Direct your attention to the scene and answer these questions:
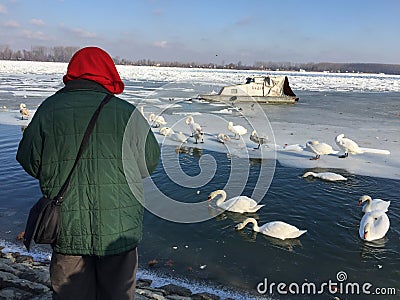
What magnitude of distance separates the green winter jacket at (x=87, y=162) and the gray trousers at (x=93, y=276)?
0.07 meters

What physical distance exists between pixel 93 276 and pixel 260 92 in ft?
74.3

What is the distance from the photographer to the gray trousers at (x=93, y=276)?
181 centimetres

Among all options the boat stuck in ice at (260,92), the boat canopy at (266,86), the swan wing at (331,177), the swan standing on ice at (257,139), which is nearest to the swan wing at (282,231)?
the swan wing at (331,177)

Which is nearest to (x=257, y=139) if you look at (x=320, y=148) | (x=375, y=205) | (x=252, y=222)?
(x=320, y=148)

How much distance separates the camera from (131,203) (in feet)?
5.96

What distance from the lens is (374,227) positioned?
4.76 meters

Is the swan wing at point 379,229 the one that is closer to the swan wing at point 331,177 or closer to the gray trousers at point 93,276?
the swan wing at point 331,177

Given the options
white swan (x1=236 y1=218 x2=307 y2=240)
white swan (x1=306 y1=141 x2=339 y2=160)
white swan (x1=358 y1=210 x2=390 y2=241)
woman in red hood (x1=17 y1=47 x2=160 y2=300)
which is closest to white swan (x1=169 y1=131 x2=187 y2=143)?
white swan (x1=306 y1=141 x2=339 y2=160)

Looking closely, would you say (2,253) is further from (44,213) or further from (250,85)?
(250,85)

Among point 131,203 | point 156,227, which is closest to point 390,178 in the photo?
point 156,227

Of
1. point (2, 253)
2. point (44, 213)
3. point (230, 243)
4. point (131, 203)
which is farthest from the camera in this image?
point (230, 243)

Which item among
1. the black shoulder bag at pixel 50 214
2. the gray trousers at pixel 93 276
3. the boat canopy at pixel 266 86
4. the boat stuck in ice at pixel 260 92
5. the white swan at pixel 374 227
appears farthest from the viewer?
the boat canopy at pixel 266 86

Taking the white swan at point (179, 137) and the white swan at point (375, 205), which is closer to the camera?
the white swan at point (375, 205)

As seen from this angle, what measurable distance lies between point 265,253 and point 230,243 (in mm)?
506
